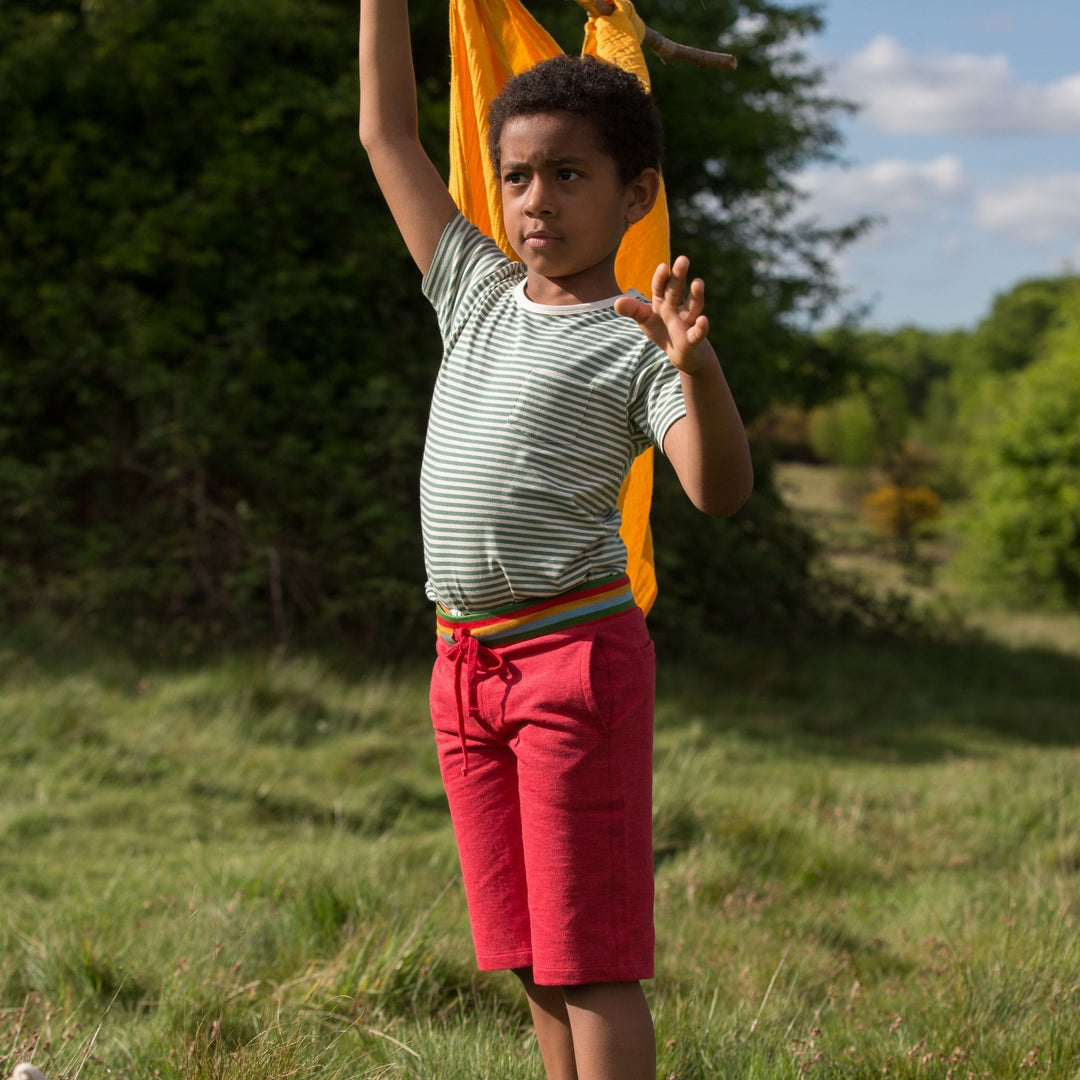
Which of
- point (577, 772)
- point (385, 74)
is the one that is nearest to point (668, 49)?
point (385, 74)

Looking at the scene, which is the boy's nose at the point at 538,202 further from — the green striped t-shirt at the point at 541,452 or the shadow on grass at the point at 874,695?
the shadow on grass at the point at 874,695

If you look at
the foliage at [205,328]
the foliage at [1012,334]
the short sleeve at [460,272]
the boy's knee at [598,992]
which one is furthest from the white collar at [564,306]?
the foliage at [1012,334]

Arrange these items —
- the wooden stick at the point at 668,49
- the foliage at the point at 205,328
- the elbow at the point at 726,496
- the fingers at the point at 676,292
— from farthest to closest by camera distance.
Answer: the foliage at the point at 205,328
the wooden stick at the point at 668,49
the elbow at the point at 726,496
the fingers at the point at 676,292

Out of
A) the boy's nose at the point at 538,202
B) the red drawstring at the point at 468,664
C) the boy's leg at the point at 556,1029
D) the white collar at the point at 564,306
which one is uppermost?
the boy's nose at the point at 538,202

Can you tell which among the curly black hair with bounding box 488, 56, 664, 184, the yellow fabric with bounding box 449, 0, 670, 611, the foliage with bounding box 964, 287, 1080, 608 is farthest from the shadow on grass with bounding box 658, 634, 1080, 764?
the foliage with bounding box 964, 287, 1080, 608

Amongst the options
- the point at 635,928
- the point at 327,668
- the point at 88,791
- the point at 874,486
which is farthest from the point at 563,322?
the point at 874,486

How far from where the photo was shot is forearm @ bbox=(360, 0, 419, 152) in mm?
2238

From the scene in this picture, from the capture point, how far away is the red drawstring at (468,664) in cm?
189

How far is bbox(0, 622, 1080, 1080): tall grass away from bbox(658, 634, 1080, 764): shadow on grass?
12 centimetres

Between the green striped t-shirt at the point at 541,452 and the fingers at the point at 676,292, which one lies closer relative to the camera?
the fingers at the point at 676,292

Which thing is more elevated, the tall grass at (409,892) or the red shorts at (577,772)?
the red shorts at (577,772)

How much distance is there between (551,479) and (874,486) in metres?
37.9

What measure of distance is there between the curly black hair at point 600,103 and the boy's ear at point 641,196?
1 cm

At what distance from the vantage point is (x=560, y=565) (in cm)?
184
